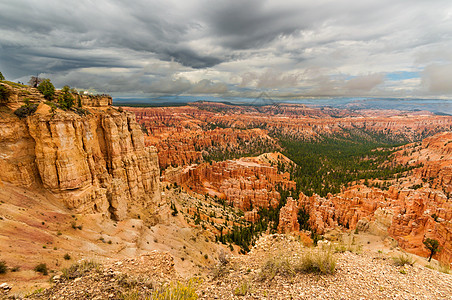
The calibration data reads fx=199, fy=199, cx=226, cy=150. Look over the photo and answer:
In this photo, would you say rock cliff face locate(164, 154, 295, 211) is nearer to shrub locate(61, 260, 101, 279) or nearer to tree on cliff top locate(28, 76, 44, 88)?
tree on cliff top locate(28, 76, 44, 88)

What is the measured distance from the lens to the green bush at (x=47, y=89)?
1461 cm

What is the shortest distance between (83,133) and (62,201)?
5172 mm

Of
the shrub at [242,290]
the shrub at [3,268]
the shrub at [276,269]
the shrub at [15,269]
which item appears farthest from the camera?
the shrub at [276,269]

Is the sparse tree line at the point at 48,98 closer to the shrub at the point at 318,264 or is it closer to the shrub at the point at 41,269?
the shrub at the point at 41,269

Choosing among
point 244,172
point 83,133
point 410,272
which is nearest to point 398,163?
point 244,172

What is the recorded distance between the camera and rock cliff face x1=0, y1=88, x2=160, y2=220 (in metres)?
12.4

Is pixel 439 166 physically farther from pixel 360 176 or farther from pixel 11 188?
pixel 11 188

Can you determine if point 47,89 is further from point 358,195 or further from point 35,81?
point 358,195

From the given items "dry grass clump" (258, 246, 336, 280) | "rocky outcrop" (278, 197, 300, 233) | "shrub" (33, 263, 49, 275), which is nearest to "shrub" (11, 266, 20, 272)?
"shrub" (33, 263, 49, 275)

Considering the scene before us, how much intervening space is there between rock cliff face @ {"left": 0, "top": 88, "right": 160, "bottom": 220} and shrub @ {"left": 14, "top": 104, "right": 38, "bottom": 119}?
0.30m

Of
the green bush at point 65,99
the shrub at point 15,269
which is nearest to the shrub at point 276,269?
the shrub at point 15,269

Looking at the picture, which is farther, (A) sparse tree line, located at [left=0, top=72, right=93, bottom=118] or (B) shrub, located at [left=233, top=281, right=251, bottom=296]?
(A) sparse tree line, located at [left=0, top=72, right=93, bottom=118]

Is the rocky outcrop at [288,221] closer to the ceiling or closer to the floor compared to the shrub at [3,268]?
closer to the floor

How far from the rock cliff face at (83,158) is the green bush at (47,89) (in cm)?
204
